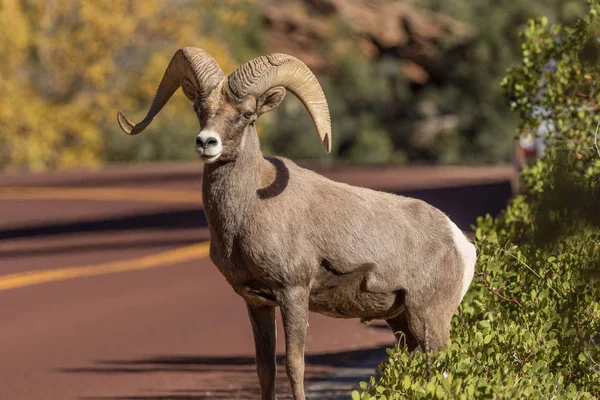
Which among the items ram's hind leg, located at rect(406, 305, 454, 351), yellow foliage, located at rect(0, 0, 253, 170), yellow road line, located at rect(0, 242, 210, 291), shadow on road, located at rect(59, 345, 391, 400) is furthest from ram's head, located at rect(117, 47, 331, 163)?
yellow foliage, located at rect(0, 0, 253, 170)

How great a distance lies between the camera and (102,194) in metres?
33.3

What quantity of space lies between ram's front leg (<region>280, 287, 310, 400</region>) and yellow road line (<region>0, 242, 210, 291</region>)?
10542 mm

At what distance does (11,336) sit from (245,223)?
6.85 meters

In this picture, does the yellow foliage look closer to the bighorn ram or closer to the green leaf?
the bighorn ram

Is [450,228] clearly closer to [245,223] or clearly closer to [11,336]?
[245,223]

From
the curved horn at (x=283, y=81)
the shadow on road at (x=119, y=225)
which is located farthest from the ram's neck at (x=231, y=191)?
the shadow on road at (x=119, y=225)

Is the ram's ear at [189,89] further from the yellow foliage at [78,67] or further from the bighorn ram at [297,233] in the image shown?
the yellow foliage at [78,67]

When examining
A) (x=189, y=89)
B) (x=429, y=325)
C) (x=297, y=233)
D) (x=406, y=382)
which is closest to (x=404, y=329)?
(x=429, y=325)

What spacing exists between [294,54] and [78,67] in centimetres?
1581

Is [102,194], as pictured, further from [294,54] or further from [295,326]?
[294,54]

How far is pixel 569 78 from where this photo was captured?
9922 millimetres

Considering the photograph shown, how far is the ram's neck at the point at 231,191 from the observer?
272 inches

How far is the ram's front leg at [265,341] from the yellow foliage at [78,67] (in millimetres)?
36812

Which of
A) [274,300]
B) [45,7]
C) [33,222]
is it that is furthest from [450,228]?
[45,7]
